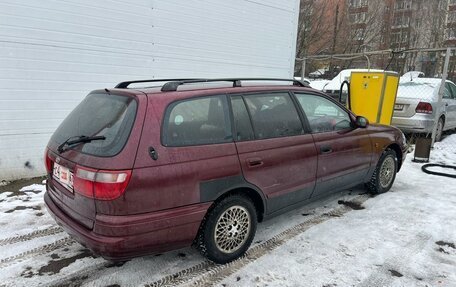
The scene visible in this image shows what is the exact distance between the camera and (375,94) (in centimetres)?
728

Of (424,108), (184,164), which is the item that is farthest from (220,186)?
(424,108)

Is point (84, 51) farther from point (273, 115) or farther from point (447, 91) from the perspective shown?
point (447, 91)

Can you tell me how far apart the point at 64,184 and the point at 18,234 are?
1.32 meters

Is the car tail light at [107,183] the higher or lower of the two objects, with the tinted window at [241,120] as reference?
lower

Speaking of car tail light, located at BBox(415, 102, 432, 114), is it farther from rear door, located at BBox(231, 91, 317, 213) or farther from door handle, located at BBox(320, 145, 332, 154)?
rear door, located at BBox(231, 91, 317, 213)

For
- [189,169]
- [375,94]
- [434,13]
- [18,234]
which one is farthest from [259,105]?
[434,13]

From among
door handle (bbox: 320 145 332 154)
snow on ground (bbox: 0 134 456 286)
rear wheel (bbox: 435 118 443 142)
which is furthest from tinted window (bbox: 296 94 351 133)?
rear wheel (bbox: 435 118 443 142)

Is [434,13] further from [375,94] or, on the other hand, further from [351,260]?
[351,260]

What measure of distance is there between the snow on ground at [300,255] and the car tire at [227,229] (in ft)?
0.44

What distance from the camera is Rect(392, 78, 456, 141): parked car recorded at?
26.8ft

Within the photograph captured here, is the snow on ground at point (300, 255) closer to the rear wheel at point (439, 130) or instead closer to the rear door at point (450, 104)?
the rear wheel at point (439, 130)

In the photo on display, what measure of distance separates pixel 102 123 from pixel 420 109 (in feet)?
24.6

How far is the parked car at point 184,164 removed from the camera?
264 centimetres

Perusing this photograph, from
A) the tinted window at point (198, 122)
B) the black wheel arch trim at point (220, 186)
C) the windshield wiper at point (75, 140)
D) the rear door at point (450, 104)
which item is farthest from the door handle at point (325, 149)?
the rear door at point (450, 104)
